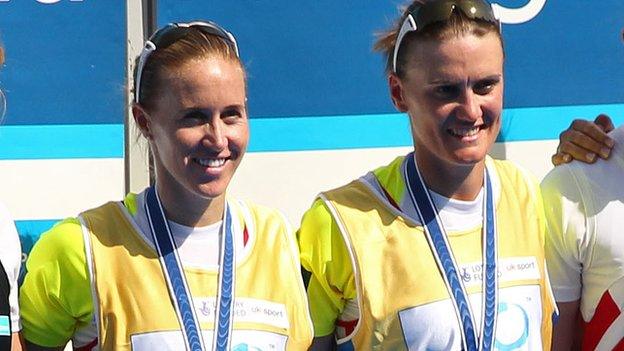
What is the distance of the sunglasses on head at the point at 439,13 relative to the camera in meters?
2.60

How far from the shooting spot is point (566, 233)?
2707 mm

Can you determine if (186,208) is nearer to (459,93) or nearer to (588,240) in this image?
(459,93)

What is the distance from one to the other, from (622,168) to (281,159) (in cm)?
105

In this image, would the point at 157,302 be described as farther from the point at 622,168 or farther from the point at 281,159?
the point at 622,168

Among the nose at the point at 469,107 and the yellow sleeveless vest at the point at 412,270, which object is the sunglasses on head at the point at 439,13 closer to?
the nose at the point at 469,107

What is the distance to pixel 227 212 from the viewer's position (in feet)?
8.59

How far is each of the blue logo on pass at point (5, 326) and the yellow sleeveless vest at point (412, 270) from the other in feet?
2.66

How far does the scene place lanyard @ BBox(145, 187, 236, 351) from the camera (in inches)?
96.0

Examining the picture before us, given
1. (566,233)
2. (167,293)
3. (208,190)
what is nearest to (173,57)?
(208,190)

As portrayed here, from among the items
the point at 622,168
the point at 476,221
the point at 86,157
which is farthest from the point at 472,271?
the point at 86,157

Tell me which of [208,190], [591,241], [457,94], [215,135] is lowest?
[591,241]

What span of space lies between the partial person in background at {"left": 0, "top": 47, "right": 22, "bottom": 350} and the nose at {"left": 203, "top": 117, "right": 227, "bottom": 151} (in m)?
Answer: 0.55

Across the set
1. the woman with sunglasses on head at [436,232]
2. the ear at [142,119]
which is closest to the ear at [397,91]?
the woman with sunglasses on head at [436,232]

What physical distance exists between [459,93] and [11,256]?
3.78 ft
